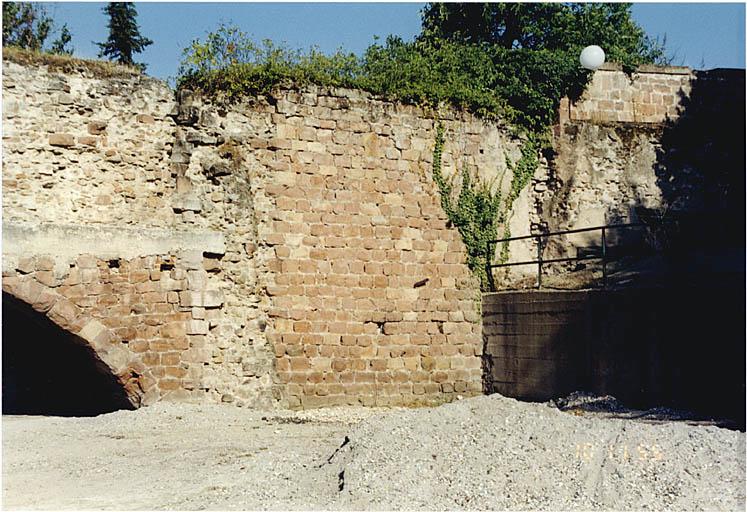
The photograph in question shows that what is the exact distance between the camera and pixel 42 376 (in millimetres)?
14781

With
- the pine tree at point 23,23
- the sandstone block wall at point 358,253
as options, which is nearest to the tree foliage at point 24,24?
the pine tree at point 23,23

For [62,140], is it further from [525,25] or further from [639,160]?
[525,25]

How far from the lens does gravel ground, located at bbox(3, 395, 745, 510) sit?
292 inches

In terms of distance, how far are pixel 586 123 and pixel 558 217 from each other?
1.66 metres

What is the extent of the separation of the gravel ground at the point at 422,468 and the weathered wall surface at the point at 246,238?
253 centimetres

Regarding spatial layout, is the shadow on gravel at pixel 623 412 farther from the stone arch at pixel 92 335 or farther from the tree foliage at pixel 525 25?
the tree foliage at pixel 525 25

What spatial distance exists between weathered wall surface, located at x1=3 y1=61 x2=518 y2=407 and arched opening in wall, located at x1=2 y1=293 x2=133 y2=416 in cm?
158

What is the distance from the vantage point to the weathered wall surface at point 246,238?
1235cm

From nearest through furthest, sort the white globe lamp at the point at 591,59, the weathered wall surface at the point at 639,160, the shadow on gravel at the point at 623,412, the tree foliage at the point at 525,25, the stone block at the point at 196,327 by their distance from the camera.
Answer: the shadow on gravel at the point at 623,412
the stone block at the point at 196,327
the weathered wall surface at the point at 639,160
the white globe lamp at the point at 591,59
the tree foliage at the point at 525,25

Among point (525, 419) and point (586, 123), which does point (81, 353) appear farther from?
point (586, 123)

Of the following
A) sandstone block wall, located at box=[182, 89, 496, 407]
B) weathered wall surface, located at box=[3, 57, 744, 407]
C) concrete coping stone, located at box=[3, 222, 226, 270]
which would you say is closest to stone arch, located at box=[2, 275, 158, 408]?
weathered wall surface, located at box=[3, 57, 744, 407]

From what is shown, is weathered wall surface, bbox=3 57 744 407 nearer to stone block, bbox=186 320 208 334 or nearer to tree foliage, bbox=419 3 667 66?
stone block, bbox=186 320 208 334

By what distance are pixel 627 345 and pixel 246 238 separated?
5178 mm

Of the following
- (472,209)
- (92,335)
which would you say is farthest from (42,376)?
(472,209)
